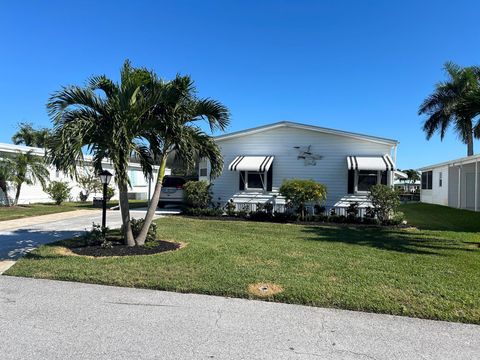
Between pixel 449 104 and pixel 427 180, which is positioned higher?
pixel 449 104

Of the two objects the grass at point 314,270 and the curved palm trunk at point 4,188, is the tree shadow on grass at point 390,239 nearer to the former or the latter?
the grass at point 314,270

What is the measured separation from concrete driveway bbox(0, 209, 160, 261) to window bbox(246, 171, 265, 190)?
18.6 feet

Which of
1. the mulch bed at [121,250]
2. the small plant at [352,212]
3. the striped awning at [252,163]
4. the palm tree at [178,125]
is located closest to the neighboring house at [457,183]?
the small plant at [352,212]

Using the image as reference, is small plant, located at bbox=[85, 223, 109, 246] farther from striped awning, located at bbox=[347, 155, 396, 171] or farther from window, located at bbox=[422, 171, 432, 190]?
window, located at bbox=[422, 171, 432, 190]

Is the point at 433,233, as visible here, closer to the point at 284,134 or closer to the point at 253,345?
the point at 284,134

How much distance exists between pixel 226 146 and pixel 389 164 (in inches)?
269

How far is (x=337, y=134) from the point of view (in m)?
15.4

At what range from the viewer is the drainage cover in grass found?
196 inches

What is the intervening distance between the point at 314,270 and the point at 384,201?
7.74 metres

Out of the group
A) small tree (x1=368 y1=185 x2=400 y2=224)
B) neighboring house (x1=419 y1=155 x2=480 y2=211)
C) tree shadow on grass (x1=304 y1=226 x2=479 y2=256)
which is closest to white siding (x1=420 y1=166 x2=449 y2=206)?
neighboring house (x1=419 y1=155 x2=480 y2=211)

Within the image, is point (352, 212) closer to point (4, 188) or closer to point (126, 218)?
point (126, 218)

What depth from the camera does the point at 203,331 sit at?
387 cm

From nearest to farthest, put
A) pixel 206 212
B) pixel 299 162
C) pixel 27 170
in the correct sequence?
1. pixel 206 212
2. pixel 299 162
3. pixel 27 170

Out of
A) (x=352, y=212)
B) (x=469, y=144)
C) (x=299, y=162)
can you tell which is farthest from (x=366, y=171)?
(x=469, y=144)
